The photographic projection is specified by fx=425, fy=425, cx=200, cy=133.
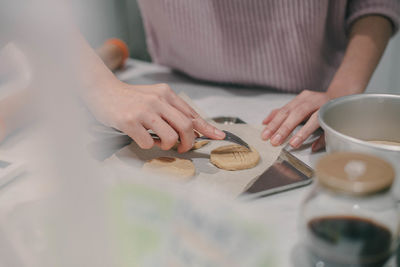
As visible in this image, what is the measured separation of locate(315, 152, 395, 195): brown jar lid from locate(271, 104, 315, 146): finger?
1.38 feet

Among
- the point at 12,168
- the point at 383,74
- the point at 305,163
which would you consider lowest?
the point at 383,74

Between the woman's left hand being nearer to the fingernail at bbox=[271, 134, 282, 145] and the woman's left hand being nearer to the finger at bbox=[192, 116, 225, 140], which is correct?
the fingernail at bbox=[271, 134, 282, 145]

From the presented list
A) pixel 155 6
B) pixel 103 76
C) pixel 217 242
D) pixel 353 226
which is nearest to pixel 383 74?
pixel 155 6

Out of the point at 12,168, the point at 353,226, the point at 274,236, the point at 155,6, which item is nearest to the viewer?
the point at 274,236

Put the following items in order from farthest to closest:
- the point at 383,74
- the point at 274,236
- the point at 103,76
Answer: the point at 383,74 → the point at 103,76 → the point at 274,236

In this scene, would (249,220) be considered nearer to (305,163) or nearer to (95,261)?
(95,261)

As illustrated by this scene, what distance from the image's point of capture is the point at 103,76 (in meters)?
0.83

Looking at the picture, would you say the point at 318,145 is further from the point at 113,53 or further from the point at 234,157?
the point at 113,53

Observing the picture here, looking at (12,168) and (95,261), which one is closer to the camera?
(95,261)

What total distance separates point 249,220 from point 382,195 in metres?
0.13

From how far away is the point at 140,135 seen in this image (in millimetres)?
731

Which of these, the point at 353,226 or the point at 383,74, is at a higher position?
the point at 353,226

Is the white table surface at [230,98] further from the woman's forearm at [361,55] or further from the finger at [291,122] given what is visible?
the woman's forearm at [361,55]

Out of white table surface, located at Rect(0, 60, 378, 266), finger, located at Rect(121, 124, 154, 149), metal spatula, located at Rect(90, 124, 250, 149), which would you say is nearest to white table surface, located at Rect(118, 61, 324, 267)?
white table surface, located at Rect(0, 60, 378, 266)
